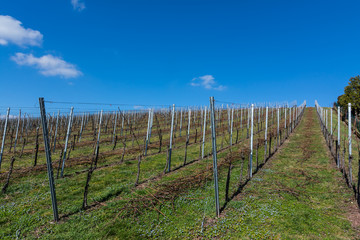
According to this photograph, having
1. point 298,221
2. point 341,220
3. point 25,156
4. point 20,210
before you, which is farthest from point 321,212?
point 25,156

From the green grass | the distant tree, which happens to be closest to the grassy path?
the green grass

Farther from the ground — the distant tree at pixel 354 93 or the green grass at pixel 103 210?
the distant tree at pixel 354 93

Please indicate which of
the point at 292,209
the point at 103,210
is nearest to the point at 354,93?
the point at 292,209

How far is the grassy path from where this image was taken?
16.2 feet

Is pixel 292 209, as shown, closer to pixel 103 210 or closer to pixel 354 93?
pixel 103 210

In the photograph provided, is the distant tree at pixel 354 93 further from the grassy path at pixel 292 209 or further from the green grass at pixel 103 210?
the green grass at pixel 103 210

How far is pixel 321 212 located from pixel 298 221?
123cm

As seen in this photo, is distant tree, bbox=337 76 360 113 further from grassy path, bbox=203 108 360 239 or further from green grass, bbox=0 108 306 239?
green grass, bbox=0 108 306 239

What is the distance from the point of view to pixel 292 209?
6.03 metres

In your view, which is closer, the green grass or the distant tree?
the green grass

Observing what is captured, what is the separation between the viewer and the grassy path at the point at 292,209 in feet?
16.2

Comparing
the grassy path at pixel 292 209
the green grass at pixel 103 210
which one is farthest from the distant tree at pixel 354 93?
the green grass at pixel 103 210

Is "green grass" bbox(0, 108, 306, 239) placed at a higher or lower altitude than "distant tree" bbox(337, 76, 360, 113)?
lower

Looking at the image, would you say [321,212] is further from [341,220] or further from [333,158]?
[333,158]
